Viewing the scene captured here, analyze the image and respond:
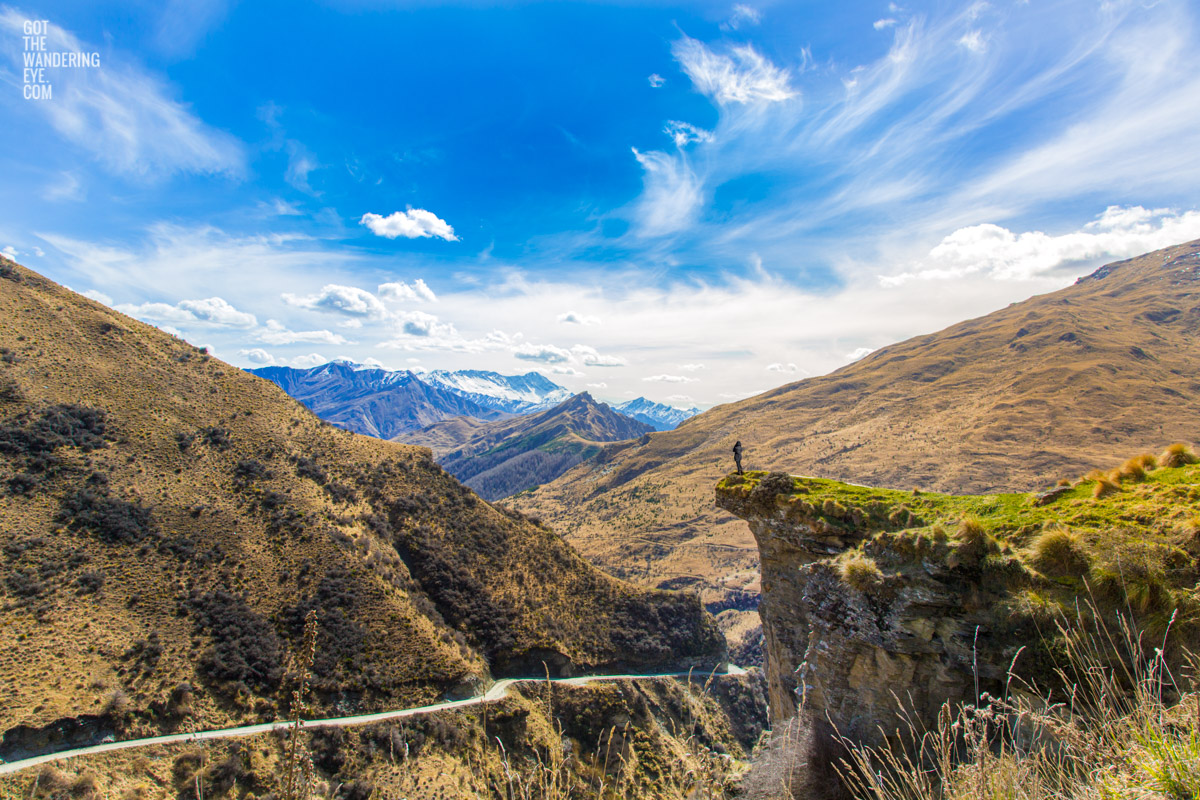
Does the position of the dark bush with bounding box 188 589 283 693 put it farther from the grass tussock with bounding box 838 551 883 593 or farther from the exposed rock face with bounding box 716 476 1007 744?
the grass tussock with bounding box 838 551 883 593

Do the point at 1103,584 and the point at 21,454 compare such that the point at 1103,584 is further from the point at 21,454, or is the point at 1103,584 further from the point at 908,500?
the point at 21,454

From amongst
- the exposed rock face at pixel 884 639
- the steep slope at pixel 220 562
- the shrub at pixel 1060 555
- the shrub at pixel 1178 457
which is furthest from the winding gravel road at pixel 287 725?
the shrub at pixel 1178 457

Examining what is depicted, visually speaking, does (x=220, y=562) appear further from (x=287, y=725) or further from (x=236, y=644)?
(x=287, y=725)

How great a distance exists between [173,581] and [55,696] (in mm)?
9072

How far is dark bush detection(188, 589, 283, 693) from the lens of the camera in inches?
1296

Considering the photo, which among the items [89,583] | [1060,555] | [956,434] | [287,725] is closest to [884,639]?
[1060,555]

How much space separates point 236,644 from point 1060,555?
4505cm

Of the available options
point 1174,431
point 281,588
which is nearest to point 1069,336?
point 1174,431

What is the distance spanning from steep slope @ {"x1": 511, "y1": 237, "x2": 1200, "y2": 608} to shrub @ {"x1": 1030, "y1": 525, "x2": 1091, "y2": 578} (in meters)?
98.7

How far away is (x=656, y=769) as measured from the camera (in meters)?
41.1

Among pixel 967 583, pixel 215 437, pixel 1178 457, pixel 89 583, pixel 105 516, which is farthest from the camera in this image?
pixel 215 437

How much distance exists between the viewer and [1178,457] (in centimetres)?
1367

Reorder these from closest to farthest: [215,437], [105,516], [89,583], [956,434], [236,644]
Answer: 1. [89,583]
2. [236,644]
3. [105,516]
4. [215,437]
5. [956,434]

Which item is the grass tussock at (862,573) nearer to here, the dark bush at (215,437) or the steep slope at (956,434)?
the dark bush at (215,437)
